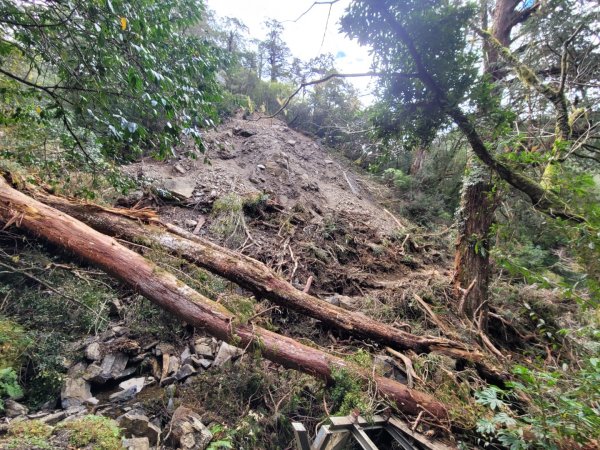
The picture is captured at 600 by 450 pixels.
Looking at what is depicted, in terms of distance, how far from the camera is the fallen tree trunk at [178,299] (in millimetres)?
2424

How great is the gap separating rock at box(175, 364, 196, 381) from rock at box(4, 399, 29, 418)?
3.61 ft

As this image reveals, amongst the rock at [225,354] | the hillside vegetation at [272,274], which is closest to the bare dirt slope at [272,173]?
the hillside vegetation at [272,274]

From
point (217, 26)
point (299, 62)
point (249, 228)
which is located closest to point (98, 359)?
point (249, 228)

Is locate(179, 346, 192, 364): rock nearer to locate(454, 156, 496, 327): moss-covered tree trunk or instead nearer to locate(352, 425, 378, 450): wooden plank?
locate(352, 425, 378, 450): wooden plank

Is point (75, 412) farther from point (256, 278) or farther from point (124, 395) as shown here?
point (256, 278)

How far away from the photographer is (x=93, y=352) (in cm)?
281

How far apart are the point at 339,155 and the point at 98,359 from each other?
32.4 ft

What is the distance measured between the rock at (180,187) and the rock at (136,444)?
4.42 metres

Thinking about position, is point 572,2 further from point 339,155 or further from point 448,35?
point 339,155

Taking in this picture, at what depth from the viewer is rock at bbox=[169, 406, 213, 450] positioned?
6.93ft

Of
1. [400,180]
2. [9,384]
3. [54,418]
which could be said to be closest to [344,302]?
[54,418]

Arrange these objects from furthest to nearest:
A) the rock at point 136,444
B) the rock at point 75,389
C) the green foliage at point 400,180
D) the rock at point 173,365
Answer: the green foliage at point 400,180 < the rock at point 173,365 < the rock at point 75,389 < the rock at point 136,444

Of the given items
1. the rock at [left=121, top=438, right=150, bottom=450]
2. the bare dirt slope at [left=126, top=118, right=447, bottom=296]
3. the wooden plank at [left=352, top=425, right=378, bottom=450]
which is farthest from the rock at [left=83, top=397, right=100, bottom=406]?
the bare dirt slope at [left=126, top=118, right=447, bottom=296]

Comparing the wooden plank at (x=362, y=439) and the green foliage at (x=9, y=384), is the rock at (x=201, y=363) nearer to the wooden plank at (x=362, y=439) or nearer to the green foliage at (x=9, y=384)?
the green foliage at (x=9, y=384)
